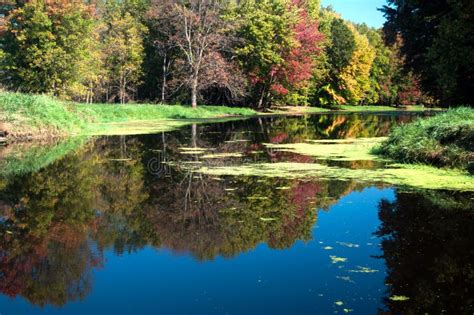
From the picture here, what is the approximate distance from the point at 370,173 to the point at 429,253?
5449 millimetres

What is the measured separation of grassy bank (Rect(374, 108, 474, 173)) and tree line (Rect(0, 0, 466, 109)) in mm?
22520

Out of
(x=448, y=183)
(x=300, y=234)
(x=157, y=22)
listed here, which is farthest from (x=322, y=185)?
(x=157, y=22)

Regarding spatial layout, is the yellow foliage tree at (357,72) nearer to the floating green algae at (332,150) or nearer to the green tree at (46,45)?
the green tree at (46,45)

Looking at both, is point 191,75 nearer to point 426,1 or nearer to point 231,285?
point 426,1

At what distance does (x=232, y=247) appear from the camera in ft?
20.0

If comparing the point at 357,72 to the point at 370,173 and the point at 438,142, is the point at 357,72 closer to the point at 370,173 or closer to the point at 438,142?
the point at 438,142

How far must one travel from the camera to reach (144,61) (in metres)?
51.2

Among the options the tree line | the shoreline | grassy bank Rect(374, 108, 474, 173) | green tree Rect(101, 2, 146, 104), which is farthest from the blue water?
green tree Rect(101, 2, 146, 104)

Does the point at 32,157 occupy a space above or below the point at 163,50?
below

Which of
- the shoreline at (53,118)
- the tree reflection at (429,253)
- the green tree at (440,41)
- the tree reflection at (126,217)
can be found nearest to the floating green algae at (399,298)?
the tree reflection at (429,253)

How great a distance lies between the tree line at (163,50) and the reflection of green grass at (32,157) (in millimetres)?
18048

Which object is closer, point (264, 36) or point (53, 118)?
point (53, 118)

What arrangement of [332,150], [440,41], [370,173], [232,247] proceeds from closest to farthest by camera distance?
[232,247]
[370,173]
[332,150]
[440,41]

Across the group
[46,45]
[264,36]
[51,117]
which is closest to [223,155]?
[51,117]
